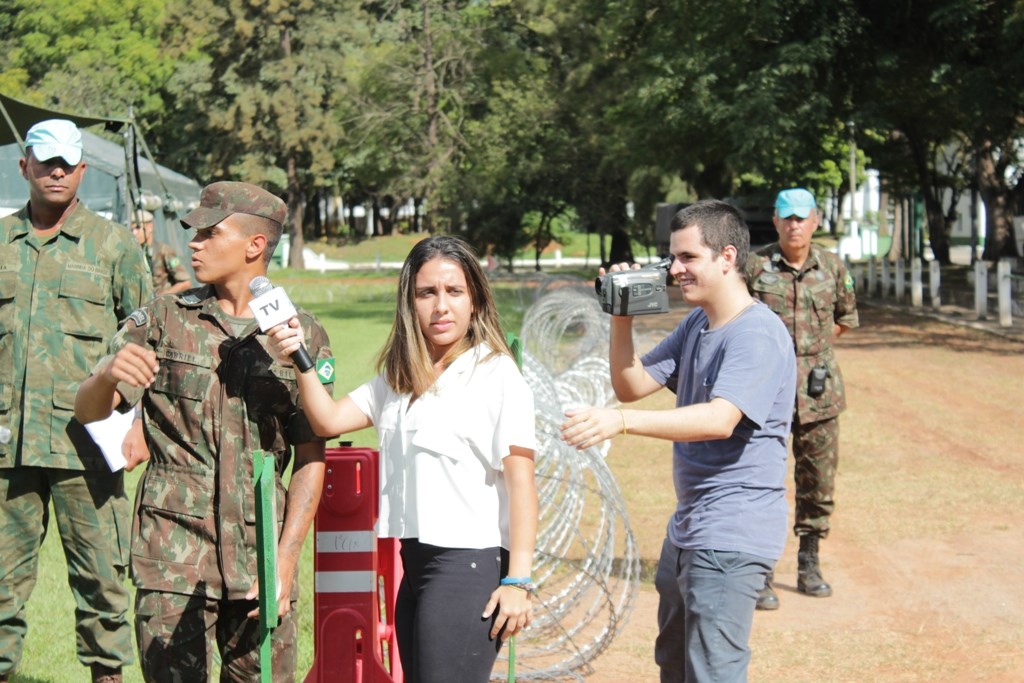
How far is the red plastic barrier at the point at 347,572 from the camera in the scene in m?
4.58

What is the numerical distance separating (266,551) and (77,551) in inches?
75.5

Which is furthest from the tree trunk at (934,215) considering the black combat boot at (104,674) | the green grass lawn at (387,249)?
the black combat boot at (104,674)

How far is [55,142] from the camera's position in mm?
5172

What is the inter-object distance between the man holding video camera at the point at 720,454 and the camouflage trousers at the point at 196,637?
1.31 m

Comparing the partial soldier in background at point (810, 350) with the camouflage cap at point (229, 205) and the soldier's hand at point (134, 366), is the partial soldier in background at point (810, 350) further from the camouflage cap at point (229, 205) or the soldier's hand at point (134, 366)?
the soldier's hand at point (134, 366)

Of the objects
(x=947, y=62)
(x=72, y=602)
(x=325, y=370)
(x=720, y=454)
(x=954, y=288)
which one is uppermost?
(x=947, y=62)

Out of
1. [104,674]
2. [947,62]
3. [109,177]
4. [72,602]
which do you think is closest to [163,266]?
[72,602]

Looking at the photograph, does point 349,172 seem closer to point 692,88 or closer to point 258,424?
point 692,88

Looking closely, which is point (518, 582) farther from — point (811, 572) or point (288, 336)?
point (811, 572)

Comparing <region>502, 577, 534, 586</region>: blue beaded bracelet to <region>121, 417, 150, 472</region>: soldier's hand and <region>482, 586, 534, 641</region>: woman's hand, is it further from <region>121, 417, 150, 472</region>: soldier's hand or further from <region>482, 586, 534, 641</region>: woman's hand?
<region>121, 417, 150, 472</region>: soldier's hand

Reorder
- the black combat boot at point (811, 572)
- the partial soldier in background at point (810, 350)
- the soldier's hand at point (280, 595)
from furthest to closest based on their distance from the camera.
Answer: the black combat boot at point (811, 572), the partial soldier in background at point (810, 350), the soldier's hand at point (280, 595)

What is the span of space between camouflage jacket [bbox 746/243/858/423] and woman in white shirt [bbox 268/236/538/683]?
4423 millimetres

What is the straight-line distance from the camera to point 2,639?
17.2 feet

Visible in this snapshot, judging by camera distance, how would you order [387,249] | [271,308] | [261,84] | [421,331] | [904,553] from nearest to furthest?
[271,308], [421,331], [904,553], [261,84], [387,249]
